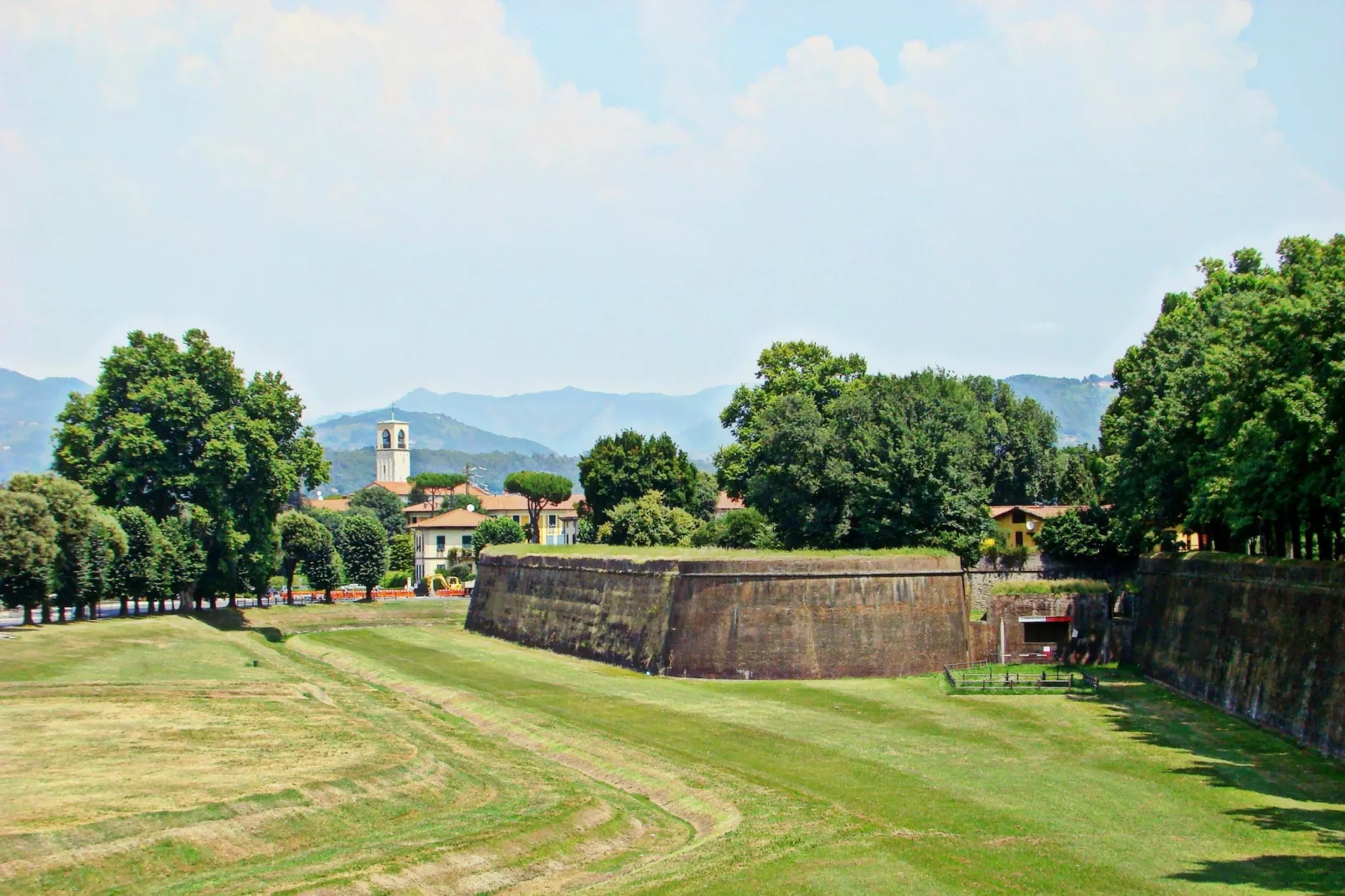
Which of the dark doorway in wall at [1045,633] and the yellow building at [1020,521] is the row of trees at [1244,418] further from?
the yellow building at [1020,521]

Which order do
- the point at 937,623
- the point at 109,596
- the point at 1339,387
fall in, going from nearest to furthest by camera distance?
the point at 1339,387 → the point at 937,623 → the point at 109,596

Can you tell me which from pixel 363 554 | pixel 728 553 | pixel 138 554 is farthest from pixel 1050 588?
pixel 363 554

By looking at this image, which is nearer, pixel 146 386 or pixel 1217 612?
pixel 1217 612

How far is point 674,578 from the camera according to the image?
51.0m

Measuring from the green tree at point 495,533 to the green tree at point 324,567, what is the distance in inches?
1142

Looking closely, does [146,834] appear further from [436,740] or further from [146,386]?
[146,386]

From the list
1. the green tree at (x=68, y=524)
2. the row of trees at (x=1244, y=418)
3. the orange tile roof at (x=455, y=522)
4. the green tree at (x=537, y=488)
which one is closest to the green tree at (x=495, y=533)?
the green tree at (x=537, y=488)

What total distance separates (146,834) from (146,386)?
5273cm

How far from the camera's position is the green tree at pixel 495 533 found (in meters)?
124

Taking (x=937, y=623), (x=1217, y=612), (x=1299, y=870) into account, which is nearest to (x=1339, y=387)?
(x=1217, y=612)

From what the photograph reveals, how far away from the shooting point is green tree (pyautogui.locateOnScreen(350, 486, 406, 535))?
174 meters

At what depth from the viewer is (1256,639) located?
38531 millimetres

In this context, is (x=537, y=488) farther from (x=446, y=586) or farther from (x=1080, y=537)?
(x=1080, y=537)

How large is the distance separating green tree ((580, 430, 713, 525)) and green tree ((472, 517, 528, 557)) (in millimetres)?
30428
